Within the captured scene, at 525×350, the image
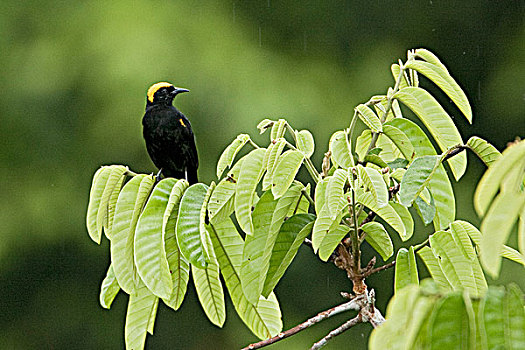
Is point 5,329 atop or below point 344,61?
below

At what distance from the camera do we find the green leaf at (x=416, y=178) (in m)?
0.95

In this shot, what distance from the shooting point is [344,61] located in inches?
200

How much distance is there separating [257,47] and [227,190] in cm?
408

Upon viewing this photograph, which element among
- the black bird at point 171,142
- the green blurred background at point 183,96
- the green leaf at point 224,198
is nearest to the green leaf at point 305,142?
the green leaf at point 224,198

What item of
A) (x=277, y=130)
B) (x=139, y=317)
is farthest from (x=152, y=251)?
(x=277, y=130)

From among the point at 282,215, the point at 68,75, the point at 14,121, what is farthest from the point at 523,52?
the point at 282,215

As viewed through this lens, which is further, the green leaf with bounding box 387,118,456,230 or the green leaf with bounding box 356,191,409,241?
the green leaf with bounding box 387,118,456,230

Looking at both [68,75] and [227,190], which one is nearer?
[227,190]

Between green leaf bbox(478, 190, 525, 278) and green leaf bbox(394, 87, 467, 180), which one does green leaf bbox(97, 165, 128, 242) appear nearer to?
green leaf bbox(394, 87, 467, 180)

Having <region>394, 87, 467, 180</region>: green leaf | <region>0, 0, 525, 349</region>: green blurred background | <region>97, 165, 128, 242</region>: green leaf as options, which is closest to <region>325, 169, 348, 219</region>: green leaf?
<region>394, 87, 467, 180</region>: green leaf

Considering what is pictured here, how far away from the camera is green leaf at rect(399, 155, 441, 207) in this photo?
0.95m

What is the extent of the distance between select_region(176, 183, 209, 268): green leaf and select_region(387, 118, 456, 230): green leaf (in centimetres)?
32

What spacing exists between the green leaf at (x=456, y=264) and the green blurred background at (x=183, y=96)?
3.47 metres

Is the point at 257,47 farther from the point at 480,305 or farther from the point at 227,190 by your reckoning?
the point at 480,305
